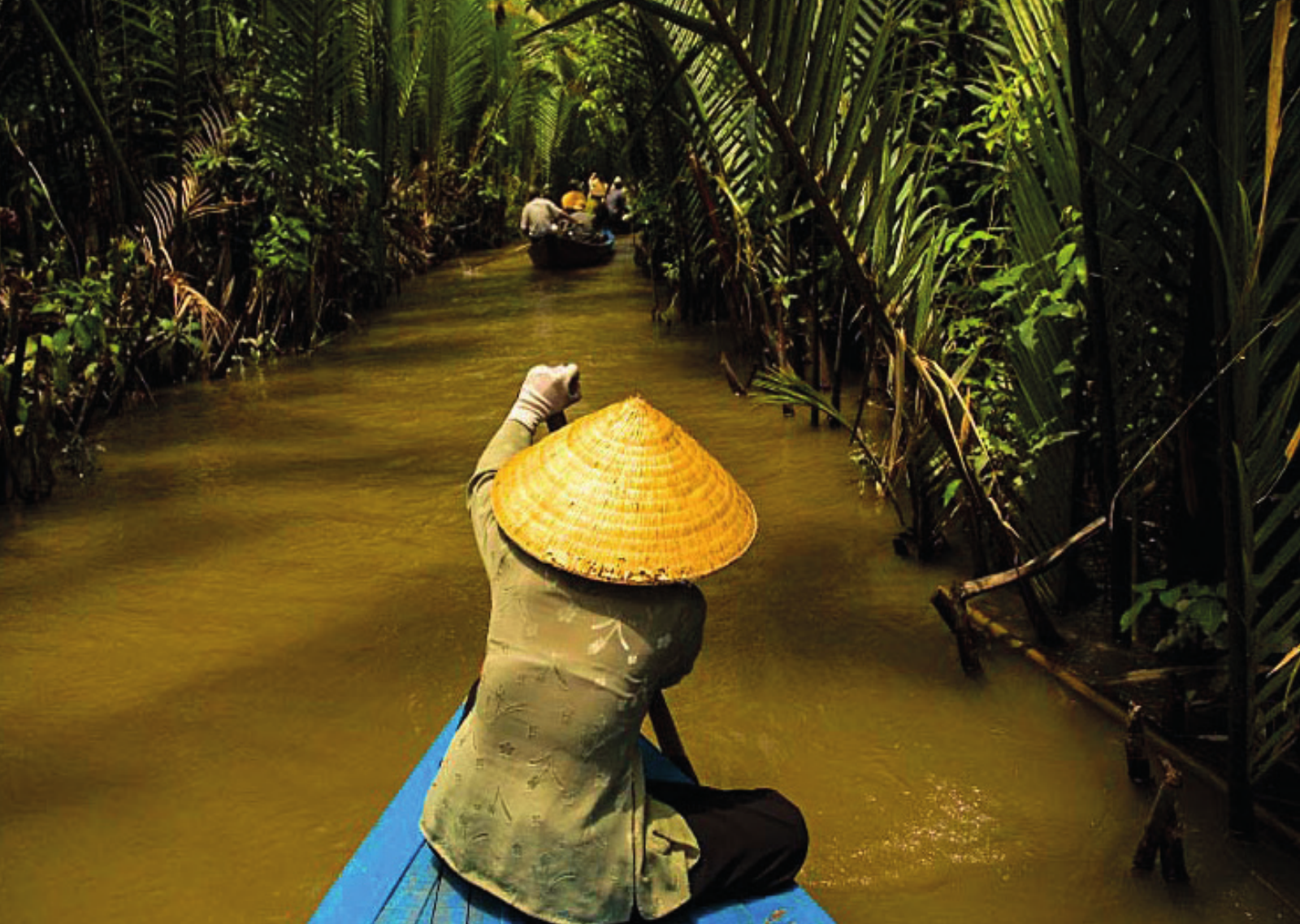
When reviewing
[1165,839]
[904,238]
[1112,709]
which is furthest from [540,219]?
[1165,839]

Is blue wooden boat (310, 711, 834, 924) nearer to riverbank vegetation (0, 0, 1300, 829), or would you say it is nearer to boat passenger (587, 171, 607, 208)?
riverbank vegetation (0, 0, 1300, 829)

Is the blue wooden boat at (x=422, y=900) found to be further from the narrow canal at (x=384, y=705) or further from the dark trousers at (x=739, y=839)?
the narrow canal at (x=384, y=705)

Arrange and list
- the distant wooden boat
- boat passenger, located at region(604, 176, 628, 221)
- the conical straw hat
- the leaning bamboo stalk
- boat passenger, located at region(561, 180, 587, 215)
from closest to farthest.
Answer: the conical straw hat → the leaning bamboo stalk → the distant wooden boat → boat passenger, located at region(561, 180, 587, 215) → boat passenger, located at region(604, 176, 628, 221)


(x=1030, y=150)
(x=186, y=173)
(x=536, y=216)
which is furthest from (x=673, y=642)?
(x=536, y=216)

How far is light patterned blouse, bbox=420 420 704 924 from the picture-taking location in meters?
1.79

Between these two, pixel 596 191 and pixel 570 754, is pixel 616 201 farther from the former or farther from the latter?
pixel 570 754

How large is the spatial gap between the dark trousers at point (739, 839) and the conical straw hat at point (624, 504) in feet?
1.50

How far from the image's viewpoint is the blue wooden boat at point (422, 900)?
6.08 ft

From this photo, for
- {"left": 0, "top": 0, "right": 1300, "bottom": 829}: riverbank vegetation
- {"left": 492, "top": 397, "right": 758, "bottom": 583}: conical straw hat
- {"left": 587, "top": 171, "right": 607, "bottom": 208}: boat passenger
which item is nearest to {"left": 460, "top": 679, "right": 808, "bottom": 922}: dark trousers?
{"left": 492, "top": 397, "right": 758, "bottom": 583}: conical straw hat

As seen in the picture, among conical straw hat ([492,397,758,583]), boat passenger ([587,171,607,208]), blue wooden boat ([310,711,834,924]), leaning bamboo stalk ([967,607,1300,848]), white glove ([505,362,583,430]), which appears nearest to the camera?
conical straw hat ([492,397,758,583])

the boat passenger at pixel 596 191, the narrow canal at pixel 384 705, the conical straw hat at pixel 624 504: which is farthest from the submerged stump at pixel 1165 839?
the boat passenger at pixel 596 191

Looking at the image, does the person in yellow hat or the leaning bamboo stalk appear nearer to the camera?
the person in yellow hat

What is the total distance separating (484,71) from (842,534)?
37.0 ft

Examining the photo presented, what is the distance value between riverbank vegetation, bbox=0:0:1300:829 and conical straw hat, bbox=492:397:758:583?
2.61 feet
